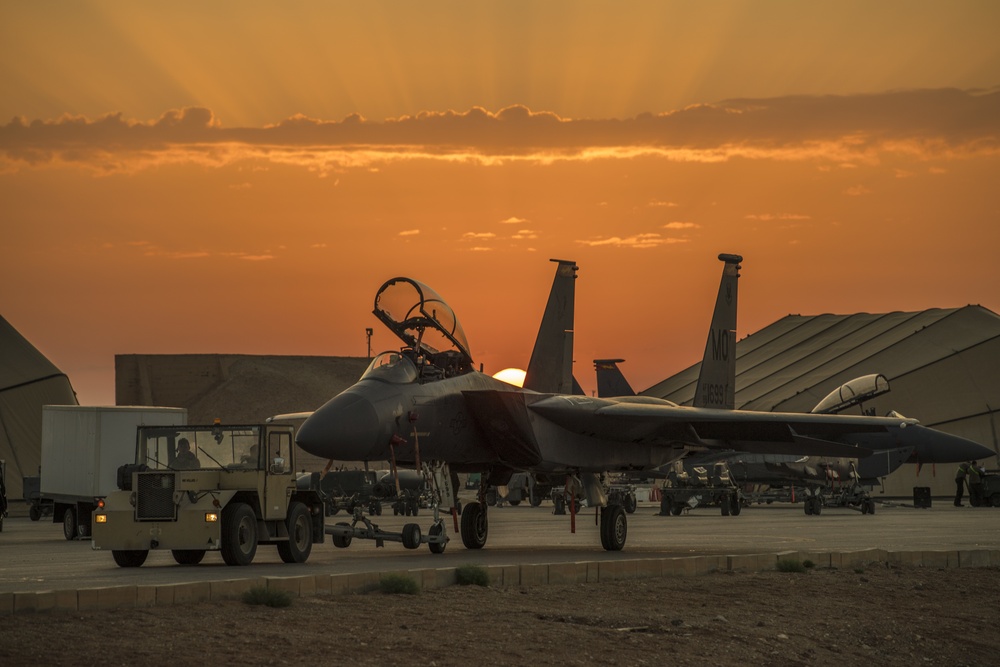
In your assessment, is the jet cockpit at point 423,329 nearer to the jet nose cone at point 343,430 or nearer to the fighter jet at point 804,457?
the jet nose cone at point 343,430

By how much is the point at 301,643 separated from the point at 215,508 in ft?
24.8

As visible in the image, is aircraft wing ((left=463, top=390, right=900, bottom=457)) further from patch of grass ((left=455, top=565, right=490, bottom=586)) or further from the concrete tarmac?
patch of grass ((left=455, top=565, right=490, bottom=586))

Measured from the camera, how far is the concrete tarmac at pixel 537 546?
18.1 m

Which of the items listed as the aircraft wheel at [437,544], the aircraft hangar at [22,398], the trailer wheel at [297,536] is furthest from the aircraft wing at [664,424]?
the aircraft hangar at [22,398]

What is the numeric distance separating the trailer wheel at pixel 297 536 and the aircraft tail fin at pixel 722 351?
39.4 feet

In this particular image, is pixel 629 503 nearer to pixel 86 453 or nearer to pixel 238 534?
pixel 86 453

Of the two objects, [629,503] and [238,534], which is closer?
[238,534]

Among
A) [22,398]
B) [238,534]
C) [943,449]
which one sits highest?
[22,398]

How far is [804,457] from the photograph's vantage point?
51938mm

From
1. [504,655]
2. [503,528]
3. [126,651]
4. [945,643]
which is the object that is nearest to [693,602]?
[945,643]

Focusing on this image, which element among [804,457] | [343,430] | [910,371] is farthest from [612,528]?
[910,371]

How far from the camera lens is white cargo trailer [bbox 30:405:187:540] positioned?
106 feet

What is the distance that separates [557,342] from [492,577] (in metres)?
12.3

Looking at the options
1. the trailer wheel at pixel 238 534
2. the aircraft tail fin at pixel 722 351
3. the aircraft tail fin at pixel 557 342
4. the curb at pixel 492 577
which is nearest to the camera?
the curb at pixel 492 577
